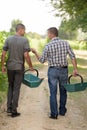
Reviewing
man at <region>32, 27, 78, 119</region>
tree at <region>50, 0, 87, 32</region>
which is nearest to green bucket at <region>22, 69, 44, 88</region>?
man at <region>32, 27, 78, 119</region>

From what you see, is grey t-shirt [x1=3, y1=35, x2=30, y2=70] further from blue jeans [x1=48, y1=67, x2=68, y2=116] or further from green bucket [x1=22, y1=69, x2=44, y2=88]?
blue jeans [x1=48, y1=67, x2=68, y2=116]

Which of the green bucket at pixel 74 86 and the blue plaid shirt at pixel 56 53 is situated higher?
the blue plaid shirt at pixel 56 53

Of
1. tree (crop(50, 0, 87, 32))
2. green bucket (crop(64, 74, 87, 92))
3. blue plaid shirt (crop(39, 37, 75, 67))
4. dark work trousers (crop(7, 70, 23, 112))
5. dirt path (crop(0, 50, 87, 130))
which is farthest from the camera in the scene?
tree (crop(50, 0, 87, 32))

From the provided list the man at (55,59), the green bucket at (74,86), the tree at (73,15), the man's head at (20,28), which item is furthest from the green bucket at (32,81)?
the tree at (73,15)

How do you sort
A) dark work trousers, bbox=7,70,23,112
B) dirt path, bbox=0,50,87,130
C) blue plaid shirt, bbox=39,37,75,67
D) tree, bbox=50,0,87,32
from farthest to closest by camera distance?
tree, bbox=50,0,87,32
dark work trousers, bbox=7,70,23,112
blue plaid shirt, bbox=39,37,75,67
dirt path, bbox=0,50,87,130

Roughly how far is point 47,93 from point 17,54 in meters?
4.59

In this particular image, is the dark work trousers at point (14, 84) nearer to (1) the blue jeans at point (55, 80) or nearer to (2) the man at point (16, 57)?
(2) the man at point (16, 57)

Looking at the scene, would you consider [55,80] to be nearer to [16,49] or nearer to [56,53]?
[56,53]

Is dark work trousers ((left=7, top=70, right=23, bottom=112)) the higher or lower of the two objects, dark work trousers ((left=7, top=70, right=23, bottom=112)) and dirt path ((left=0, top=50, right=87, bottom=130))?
the higher

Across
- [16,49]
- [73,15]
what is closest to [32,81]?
[16,49]

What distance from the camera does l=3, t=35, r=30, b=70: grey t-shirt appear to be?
→ 1030 centimetres

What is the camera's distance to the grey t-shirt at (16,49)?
Result: 1030 cm

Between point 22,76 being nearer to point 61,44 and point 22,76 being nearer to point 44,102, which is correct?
point 61,44

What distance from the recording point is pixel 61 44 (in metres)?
10.3
